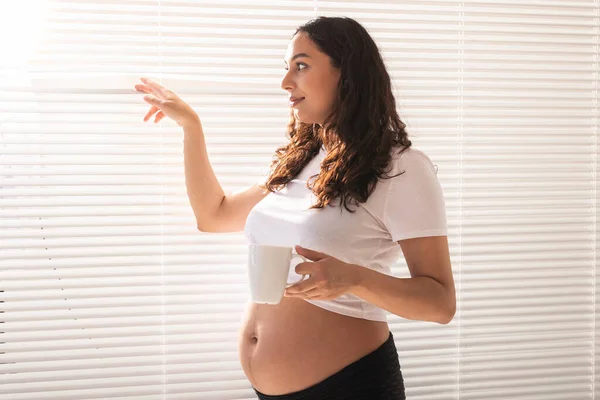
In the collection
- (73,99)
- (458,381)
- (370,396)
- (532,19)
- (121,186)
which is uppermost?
(532,19)

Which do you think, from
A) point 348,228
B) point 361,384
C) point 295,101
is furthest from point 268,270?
point 295,101

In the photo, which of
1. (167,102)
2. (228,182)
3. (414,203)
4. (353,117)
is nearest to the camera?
(414,203)

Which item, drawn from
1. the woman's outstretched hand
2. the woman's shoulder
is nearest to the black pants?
the woman's shoulder

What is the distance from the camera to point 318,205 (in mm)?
1812

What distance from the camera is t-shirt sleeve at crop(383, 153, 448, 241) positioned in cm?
172

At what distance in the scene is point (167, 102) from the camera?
1999 mm

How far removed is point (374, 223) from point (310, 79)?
0.40 m

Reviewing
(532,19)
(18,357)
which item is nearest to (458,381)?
(532,19)

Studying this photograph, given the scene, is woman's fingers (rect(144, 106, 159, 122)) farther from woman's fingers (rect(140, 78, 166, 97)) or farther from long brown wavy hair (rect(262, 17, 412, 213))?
long brown wavy hair (rect(262, 17, 412, 213))

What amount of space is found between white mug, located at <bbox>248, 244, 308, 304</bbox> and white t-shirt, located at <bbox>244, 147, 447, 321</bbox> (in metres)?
0.30

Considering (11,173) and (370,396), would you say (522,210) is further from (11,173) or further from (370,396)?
(11,173)

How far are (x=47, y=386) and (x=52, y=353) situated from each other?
94 millimetres

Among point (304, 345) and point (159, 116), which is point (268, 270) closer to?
point (304, 345)

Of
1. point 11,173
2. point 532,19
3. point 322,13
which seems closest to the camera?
point 11,173
